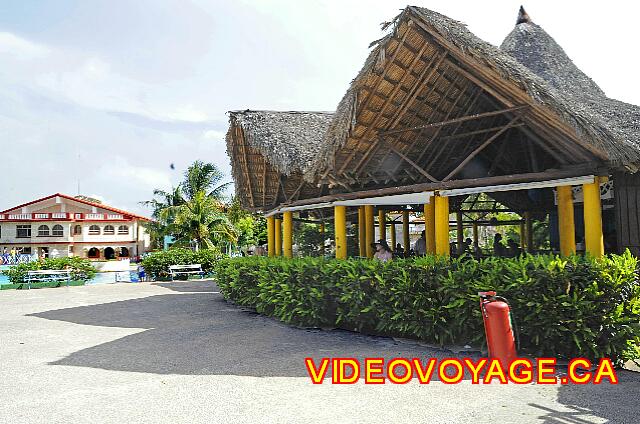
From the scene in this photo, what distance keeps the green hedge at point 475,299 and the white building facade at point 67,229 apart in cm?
3784

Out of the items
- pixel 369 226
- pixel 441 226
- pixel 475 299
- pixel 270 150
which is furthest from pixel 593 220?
pixel 270 150

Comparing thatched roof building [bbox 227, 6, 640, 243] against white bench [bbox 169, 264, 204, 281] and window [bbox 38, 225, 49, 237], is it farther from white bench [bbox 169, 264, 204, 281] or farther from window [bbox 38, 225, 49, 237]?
window [bbox 38, 225, 49, 237]

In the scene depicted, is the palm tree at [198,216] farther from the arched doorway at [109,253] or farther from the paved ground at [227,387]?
the arched doorway at [109,253]

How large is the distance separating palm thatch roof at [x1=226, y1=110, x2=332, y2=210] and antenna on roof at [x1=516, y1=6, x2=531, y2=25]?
6.08m

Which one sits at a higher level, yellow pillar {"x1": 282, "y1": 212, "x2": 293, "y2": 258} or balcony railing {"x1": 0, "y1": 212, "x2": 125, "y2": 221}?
balcony railing {"x1": 0, "y1": 212, "x2": 125, "y2": 221}

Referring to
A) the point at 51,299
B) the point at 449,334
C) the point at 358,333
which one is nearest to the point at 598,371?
the point at 449,334

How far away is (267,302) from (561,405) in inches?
252

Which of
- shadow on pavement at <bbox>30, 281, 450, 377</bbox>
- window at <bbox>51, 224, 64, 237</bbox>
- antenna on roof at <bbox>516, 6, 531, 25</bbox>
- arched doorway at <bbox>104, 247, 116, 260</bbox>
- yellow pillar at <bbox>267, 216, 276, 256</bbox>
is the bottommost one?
shadow on pavement at <bbox>30, 281, 450, 377</bbox>

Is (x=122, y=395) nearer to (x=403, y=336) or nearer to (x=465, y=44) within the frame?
(x=403, y=336)

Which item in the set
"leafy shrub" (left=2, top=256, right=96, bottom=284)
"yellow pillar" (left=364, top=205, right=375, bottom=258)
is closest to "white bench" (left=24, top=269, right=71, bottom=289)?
"leafy shrub" (left=2, top=256, right=96, bottom=284)

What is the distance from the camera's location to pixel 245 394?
5207 millimetres

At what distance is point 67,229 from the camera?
4506 centimetres

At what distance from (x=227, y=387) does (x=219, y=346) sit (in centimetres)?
225

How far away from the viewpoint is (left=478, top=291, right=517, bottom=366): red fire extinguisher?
580 centimetres
